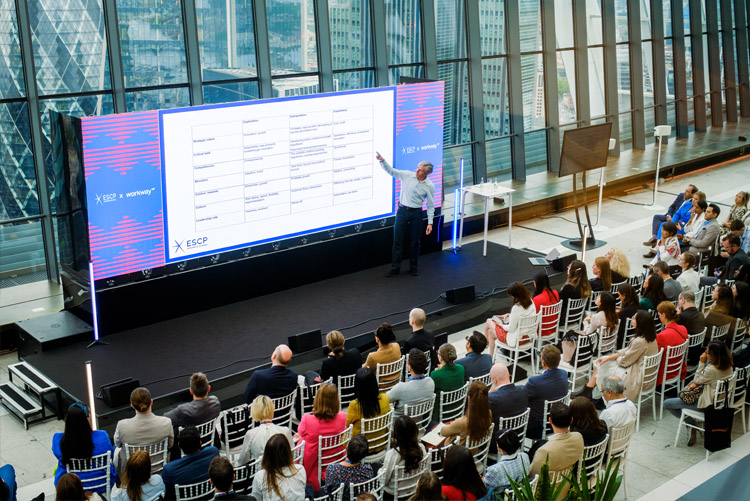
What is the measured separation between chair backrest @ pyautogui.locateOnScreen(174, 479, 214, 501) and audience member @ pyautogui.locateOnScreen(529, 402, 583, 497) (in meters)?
2.10

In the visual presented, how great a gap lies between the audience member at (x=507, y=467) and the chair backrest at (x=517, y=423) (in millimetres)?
534

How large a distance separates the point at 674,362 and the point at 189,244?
5.17 meters

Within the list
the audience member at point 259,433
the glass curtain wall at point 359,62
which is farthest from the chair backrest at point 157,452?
the glass curtain wall at point 359,62

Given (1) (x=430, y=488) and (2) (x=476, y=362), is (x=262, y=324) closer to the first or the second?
(2) (x=476, y=362)

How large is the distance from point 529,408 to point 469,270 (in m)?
5.02

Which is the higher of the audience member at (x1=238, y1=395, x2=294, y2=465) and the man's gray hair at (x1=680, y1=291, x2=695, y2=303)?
the man's gray hair at (x1=680, y1=291, x2=695, y2=303)

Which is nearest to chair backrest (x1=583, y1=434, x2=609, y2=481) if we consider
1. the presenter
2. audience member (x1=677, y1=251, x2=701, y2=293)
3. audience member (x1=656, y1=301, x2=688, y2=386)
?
audience member (x1=656, y1=301, x2=688, y2=386)

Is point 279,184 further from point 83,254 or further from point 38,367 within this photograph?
point 38,367

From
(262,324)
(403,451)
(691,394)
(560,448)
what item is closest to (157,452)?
(403,451)

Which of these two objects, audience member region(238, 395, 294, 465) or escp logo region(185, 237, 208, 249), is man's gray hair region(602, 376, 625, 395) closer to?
audience member region(238, 395, 294, 465)

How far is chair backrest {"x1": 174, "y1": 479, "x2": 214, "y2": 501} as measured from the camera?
208 inches

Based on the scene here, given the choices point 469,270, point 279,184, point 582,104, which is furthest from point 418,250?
point 582,104

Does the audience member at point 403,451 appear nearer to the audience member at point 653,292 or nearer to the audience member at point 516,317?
the audience member at point 516,317

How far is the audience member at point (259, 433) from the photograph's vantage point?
18.5 ft
